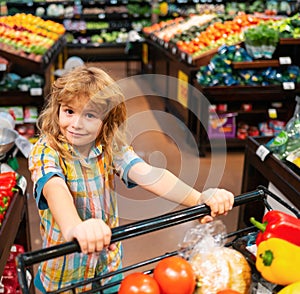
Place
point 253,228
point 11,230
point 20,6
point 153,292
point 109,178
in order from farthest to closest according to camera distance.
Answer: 1. point 20,6
2. point 11,230
3. point 109,178
4. point 253,228
5. point 153,292

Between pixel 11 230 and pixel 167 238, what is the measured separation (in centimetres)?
141

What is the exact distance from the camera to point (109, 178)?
1.50m

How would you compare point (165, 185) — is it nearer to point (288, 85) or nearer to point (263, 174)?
point (263, 174)

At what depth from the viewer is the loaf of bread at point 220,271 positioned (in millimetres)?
898

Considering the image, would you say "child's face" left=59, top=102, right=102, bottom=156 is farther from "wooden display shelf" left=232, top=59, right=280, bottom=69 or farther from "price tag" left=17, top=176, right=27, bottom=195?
"wooden display shelf" left=232, top=59, right=280, bottom=69

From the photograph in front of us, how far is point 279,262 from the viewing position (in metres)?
0.88

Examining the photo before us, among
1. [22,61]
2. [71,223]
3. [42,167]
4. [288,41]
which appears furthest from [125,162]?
[22,61]

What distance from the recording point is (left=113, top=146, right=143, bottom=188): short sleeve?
4.70 feet

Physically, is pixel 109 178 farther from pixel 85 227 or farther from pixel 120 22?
pixel 120 22

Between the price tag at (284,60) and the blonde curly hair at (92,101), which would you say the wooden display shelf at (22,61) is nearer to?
the price tag at (284,60)

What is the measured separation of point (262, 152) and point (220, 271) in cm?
180

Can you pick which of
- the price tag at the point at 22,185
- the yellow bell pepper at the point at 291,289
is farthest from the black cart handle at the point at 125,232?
the price tag at the point at 22,185

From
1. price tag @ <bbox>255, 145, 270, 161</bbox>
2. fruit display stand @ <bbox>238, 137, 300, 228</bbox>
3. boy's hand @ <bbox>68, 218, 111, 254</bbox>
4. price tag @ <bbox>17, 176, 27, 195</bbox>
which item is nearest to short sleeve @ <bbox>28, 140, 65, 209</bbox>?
boy's hand @ <bbox>68, 218, 111, 254</bbox>

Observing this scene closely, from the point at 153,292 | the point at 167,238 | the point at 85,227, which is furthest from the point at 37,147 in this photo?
the point at 167,238
